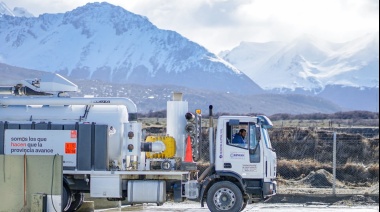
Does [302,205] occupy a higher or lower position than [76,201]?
lower

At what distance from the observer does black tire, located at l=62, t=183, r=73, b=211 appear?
808 inches

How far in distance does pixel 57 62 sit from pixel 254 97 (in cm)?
4316

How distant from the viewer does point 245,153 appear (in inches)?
823

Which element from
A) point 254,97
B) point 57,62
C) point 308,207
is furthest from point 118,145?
point 254,97


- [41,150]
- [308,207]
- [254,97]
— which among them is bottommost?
[308,207]

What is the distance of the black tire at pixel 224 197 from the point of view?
812 inches

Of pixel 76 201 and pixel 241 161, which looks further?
pixel 76 201

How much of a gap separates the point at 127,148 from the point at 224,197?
8.49 ft

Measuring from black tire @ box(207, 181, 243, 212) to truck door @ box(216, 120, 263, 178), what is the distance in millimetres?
414

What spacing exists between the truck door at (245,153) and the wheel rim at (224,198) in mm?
519

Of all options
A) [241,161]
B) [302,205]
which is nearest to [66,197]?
[241,161]

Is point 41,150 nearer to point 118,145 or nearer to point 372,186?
point 118,145

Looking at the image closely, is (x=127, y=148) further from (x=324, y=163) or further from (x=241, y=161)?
(x=324, y=163)

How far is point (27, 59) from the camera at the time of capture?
11969 centimetres
